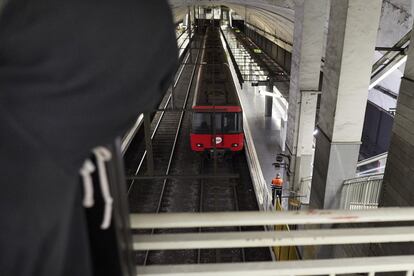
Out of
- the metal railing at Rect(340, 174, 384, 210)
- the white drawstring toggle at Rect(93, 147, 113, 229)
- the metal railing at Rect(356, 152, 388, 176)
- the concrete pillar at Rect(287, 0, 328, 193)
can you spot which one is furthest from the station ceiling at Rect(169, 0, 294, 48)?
the white drawstring toggle at Rect(93, 147, 113, 229)

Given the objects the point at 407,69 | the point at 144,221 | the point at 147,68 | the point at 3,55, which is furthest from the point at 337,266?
the point at 407,69

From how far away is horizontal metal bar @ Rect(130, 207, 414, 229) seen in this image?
1.59 m

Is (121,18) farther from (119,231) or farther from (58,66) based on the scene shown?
(119,231)

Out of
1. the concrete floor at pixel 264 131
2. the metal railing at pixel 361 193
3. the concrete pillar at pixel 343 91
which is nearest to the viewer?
the concrete pillar at pixel 343 91

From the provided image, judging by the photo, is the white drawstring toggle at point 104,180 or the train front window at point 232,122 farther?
the train front window at point 232,122

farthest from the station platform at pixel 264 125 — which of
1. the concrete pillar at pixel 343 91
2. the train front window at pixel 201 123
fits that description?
the concrete pillar at pixel 343 91

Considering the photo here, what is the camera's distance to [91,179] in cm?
104

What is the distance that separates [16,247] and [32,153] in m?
0.25

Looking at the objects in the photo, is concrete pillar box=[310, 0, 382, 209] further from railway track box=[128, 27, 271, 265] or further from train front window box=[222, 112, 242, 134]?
train front window box=[222, 112, 242, 134]

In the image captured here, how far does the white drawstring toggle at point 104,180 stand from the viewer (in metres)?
1.00

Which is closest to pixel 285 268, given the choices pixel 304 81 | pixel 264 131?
pixel 304 81

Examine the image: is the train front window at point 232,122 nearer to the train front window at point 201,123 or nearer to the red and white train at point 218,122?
the red and white train at point 218,122

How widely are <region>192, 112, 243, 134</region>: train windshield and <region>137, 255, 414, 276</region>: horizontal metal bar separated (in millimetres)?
8877

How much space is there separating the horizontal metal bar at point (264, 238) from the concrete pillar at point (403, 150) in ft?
9.78
